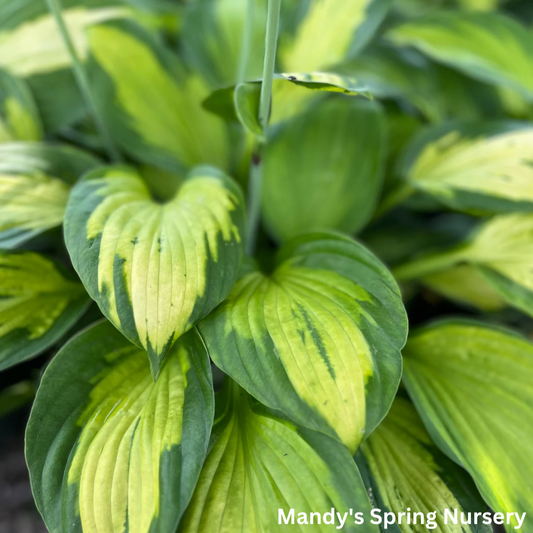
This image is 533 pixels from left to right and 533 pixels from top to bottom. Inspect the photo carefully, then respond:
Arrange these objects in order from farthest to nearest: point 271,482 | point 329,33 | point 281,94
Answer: point 329,33 → point 281,94 → point 271,482

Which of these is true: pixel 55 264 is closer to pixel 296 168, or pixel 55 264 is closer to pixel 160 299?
pixel 160 299

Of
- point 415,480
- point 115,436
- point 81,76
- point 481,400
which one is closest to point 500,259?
point 481,400

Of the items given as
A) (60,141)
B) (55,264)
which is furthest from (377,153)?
(60,141)

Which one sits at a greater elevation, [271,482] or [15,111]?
[15,111]

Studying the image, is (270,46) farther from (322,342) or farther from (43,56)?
(43,56)

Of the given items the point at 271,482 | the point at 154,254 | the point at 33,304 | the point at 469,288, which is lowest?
the point at 469,288

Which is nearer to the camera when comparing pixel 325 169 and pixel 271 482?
pixel 271 482

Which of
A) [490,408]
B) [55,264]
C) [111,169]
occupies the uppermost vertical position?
[111,169]
